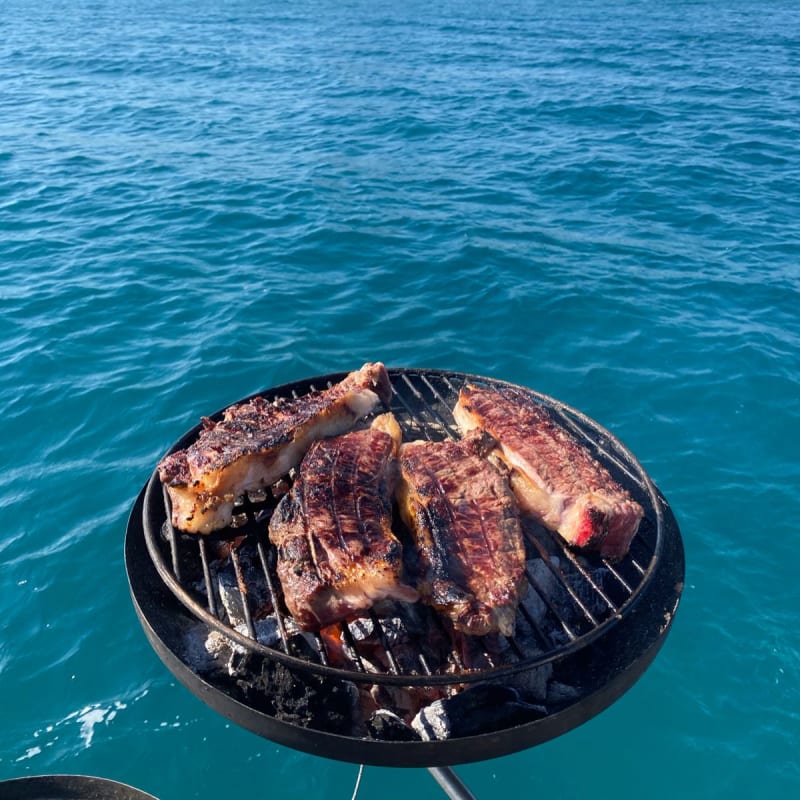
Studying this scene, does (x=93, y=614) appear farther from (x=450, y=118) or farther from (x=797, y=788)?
(x=450, y=118)

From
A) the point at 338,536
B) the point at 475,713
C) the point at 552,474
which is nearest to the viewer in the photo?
the point at 475,713

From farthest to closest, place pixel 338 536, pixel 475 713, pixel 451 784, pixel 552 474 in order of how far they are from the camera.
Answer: pixel 552 474
pixel 451 784
pixel 338 536
pixel 475 713

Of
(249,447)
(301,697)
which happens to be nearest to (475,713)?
(301,697)

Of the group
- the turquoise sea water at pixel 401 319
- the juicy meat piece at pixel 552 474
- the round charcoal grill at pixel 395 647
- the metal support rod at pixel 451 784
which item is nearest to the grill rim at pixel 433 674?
the round charcoal grill at pixel 395 647

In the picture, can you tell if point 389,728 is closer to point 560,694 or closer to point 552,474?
point 560,694

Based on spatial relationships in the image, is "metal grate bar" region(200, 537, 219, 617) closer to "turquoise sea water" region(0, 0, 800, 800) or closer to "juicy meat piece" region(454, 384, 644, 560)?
"turquoise sea water" region(0, 0, 800, 800)

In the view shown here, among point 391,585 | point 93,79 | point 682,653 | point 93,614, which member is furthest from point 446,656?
Result: point 93,79

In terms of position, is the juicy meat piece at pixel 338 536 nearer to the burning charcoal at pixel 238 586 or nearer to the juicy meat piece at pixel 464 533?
the juicy meat piece at pixel 464 533
